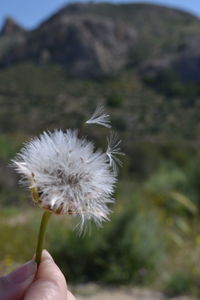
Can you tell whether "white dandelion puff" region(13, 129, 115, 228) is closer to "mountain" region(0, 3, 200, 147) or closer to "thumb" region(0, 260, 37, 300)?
"thumb" region(0, 260, 37, 300)

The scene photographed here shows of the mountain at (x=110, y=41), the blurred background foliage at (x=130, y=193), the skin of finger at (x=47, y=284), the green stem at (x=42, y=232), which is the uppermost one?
the green stem at (x=42, y=232)

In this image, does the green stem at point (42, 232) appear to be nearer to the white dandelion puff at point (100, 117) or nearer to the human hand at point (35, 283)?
the human hand at point (35, 283)

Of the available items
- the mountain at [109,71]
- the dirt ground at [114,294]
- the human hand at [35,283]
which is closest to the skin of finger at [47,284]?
the human hand at [35,283]

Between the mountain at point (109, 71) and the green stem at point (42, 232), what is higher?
the green stem at point (42, 232)

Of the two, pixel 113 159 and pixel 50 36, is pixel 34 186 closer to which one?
pixel 113 159

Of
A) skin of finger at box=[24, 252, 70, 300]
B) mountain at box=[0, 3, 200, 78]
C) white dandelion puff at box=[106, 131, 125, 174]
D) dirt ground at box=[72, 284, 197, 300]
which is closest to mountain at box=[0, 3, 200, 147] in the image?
mountain at box=[0, 3, 200, 78]

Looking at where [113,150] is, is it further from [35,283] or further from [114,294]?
[114,294]
